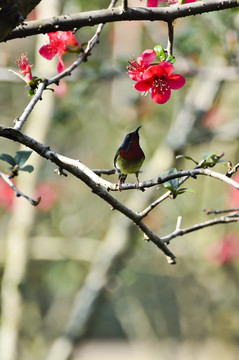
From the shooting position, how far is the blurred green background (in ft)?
11.5

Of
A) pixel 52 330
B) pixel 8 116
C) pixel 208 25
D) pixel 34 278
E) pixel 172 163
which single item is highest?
pixel 8 116

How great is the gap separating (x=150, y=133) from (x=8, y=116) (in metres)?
1.73

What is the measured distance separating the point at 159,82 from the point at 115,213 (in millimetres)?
3169

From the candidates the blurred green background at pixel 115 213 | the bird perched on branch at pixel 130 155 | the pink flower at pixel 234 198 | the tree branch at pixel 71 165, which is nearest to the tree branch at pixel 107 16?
the tree branch at pixel 71 165

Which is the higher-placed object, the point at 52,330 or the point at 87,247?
the point at 87,247

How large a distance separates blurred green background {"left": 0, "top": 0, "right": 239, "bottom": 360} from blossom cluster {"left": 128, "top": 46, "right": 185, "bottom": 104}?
1.65m

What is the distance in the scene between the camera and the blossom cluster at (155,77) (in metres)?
1.15

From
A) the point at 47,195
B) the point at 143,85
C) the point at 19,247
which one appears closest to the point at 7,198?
the point at 47,195

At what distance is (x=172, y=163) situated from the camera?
3.67 meters

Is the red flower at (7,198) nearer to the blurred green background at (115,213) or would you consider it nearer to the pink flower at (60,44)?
the blurred green background at (115,213)

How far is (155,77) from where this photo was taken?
1.18 meters

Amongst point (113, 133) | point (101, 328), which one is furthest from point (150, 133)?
point (101, 328)

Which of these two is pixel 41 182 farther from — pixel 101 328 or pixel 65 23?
pixel 101 328

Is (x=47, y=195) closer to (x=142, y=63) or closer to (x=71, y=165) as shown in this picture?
(x=142, y=63)
